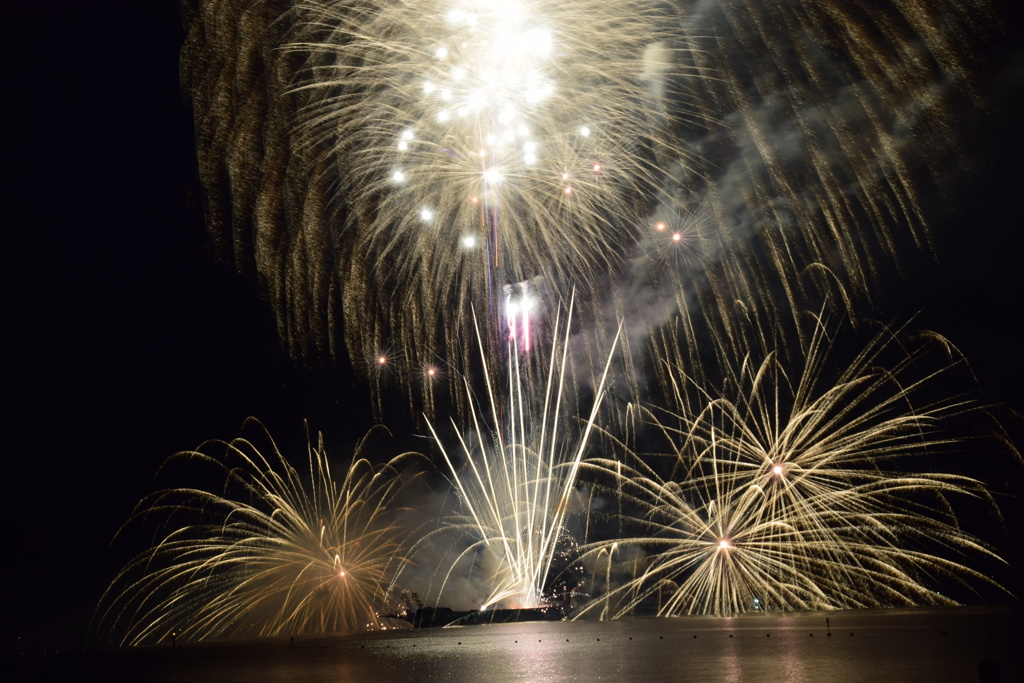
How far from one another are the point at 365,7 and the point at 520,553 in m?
28.9

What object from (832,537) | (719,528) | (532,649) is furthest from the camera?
(719,528)

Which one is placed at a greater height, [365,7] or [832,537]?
[365,7]

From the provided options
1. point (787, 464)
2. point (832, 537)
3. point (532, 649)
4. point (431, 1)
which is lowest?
point (532, 649)

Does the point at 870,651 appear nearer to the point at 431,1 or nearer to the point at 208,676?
the point at 208,676

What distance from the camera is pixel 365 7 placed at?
2608 centimetres

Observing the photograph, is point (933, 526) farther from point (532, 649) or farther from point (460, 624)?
point (532, 649)

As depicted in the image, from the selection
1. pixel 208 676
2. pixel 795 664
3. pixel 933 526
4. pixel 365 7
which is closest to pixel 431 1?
pixel 365 7

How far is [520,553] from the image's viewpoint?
43.3m

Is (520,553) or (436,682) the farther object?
(520,553)

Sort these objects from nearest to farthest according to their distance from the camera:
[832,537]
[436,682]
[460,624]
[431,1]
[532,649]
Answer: [436,682] → [431,1] → [532,649] → [832,537] → [460,624]

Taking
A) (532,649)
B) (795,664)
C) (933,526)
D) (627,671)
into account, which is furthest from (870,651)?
(933,526)

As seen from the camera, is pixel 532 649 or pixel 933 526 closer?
pixel 532 649

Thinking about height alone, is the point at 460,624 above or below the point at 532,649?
below

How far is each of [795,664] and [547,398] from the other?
56.6 ft
